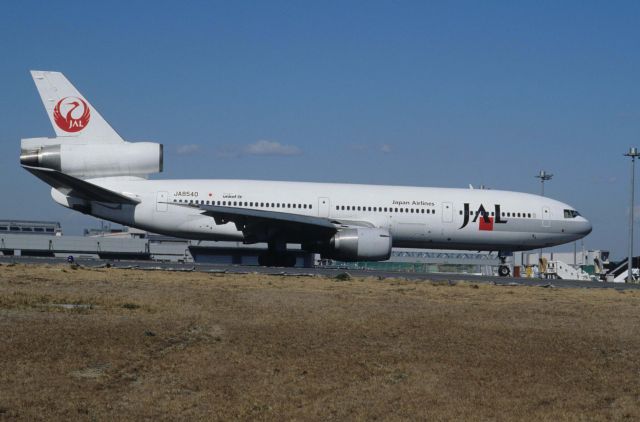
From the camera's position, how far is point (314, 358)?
42.9 ft

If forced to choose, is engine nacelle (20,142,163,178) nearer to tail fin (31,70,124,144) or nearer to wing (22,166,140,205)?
tail fin (31,70,124,144)

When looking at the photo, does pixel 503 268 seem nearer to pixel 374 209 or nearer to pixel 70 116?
pixel 374 209

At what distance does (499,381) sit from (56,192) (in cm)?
2664

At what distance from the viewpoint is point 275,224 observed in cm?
3447

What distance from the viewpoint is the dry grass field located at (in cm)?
1012

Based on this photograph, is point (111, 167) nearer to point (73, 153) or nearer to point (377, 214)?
point (73, 153)

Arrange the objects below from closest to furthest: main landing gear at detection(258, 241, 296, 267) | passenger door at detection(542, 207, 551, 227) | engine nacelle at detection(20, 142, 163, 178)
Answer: engine nacelle at detection(20, 142, 163, 178) → main landing gear at detection(258, 241, 296, 267) → passenger door at detection(542, 207, 551, 227)

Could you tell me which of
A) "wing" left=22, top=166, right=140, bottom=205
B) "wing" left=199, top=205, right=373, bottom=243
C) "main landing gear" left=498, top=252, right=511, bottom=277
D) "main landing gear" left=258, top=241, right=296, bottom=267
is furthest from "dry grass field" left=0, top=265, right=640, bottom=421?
"main landing gear" left=498, top=252, right=511, bottom=277

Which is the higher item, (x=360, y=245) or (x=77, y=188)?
(x=77, y=188)

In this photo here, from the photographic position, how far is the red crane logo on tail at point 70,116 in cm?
3503

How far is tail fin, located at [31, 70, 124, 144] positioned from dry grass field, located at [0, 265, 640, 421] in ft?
45.2

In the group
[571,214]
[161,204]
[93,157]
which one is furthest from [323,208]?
[571,214]

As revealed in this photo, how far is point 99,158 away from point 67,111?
7.98 feet

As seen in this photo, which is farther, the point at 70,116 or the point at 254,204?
the point at 254,204
